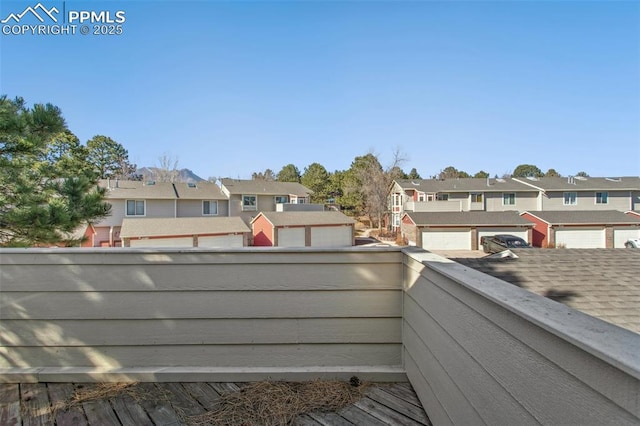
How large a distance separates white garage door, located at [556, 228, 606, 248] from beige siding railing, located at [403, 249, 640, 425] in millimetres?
22012

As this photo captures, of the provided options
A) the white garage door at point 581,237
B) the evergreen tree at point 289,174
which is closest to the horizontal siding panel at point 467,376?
the white garage door at point 581,237

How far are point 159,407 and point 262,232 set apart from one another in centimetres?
1686

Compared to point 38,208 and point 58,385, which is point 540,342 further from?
point 38,208

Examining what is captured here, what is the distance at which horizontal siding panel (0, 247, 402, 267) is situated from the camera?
1917 millimetres

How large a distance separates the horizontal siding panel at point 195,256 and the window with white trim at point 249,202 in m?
19.4

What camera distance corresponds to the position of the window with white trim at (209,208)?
19.7 metres

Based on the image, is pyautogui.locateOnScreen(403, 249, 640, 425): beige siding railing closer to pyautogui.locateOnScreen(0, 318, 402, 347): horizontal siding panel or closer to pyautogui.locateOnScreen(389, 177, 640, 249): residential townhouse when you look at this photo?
pyautogui.locateOnScreen(0, 318, 402, 347): horizontal siding panel

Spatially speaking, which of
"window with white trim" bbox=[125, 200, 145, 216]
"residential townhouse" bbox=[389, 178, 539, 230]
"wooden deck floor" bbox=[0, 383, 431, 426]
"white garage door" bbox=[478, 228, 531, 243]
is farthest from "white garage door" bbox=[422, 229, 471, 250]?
"wooden deck floor" bbox=[0, 383, 431, 426]

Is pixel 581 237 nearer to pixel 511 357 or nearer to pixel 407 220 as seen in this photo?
pixel 407 220

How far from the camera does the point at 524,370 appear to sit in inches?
31.5

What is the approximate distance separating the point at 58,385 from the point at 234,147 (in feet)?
55.3

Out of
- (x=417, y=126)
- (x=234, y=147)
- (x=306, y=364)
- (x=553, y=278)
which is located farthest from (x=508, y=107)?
(x=306, y=364)

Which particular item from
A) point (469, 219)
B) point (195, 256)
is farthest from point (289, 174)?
point (195, 256)

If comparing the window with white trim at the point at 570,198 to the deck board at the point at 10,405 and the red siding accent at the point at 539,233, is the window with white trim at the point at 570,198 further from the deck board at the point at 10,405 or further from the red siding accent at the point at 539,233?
the deck board at the point at 10,405
